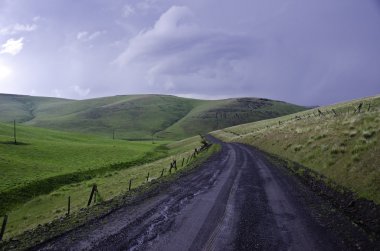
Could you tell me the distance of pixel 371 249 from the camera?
1036 cm

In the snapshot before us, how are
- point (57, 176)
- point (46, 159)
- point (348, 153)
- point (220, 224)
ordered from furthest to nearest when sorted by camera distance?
point (46, 159), point (57, 176), point (348, 153), point (220, 224)

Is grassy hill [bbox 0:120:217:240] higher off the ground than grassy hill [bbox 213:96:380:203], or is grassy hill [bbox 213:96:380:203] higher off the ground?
grassy hill [bbox 213:96:380:203]

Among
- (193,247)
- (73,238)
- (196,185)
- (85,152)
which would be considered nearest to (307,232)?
(193,247)

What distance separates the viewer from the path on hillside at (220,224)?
1080cm

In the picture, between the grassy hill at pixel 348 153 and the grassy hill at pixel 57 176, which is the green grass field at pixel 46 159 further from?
the grassy hill at pixel 348 153

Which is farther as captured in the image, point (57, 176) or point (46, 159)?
point (46, 159)

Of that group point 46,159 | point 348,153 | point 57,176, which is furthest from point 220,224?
point 46,159

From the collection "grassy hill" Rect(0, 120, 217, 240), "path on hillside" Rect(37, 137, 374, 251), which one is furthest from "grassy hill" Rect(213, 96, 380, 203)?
"grassy hill" Rect(0, 120, 217, 240)

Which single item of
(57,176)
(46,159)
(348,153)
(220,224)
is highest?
(348,153)

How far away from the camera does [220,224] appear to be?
12.9 meters

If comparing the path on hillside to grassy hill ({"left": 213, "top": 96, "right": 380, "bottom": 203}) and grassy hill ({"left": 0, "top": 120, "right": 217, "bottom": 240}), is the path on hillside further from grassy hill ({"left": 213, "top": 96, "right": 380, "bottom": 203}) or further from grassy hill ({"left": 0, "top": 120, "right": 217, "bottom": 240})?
grassy hill ({"left": 0, "top": 120, "right": 217, "bottom": 240})

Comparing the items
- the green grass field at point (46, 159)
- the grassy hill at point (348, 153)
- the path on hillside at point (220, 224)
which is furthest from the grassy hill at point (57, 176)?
the grassy hill at point (348, 153)

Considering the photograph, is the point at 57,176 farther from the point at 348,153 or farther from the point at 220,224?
the point at 220,224

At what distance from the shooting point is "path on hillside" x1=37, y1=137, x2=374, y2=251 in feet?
35.4
